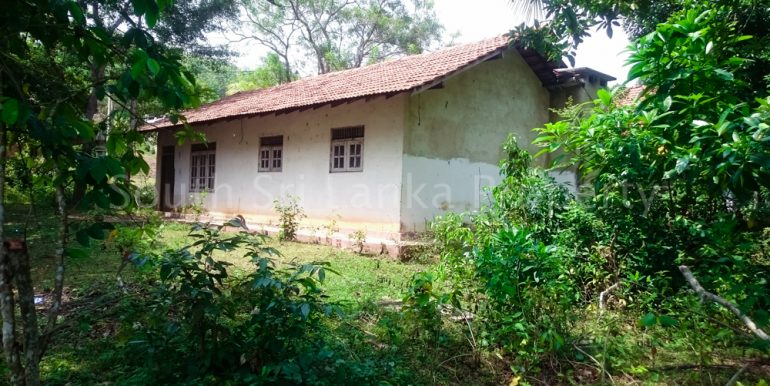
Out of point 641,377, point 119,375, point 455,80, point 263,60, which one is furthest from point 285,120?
point 263,60

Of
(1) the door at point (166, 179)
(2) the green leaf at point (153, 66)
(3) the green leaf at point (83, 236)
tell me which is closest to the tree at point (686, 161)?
(2) the green leaf at point (153, 66)

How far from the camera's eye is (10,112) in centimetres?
153

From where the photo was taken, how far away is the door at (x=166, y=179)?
14.2 meters

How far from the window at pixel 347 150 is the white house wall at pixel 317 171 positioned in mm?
117

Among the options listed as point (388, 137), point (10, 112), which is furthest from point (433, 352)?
point (388, 137)

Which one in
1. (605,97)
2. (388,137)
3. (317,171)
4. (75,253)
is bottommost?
(75,253)

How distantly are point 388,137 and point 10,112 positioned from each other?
7.03 m

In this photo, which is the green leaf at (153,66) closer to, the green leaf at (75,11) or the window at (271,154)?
the green leaf at (75,11)

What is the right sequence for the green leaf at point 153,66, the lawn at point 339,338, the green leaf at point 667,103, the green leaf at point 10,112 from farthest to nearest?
the green leaf at point 667,103 < the lawn at point 339,338 < the green leaf at point 153,66 < the green leaf at point 10,112

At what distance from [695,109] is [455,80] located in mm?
6353

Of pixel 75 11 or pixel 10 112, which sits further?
pixel 75 11

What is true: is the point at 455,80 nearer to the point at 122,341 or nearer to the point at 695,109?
the point at 695,109

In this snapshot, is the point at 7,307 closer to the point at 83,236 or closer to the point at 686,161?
the point at 83,236

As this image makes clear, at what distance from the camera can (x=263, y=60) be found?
27.2 metres
